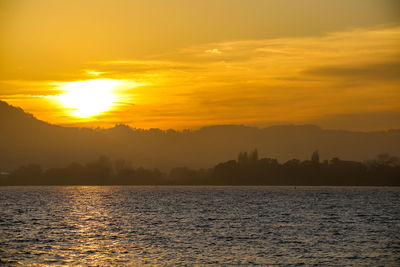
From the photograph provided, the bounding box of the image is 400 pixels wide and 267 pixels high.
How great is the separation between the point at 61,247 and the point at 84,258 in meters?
11.4

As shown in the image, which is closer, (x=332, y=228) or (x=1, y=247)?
(x=1, y=247)

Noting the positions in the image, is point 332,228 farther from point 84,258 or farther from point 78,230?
point 84,258

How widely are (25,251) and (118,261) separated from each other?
50.9 ft

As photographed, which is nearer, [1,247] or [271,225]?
[1,247]

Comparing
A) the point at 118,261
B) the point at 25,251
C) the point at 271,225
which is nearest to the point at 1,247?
the point at 25,251

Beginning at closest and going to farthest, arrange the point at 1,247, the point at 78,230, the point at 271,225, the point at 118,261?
1. the point at 118,261
2. the point at 1,247
3. the point at 78,230
4. the point at 271,225

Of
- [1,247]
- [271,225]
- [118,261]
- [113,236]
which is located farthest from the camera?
[271,225]

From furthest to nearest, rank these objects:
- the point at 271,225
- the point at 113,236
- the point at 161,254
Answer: the point at 271,225 < the point at 113,236 < the point at 161,254

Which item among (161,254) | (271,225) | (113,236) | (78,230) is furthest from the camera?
(271,225)

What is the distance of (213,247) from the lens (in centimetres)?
7862

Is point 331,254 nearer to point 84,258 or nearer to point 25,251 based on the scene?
point 84,258

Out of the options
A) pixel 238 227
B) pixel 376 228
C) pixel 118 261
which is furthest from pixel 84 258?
pixel 376 228

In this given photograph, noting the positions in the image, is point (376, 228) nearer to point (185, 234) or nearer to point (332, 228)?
point (332, 228)

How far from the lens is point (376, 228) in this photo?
4321 inches
